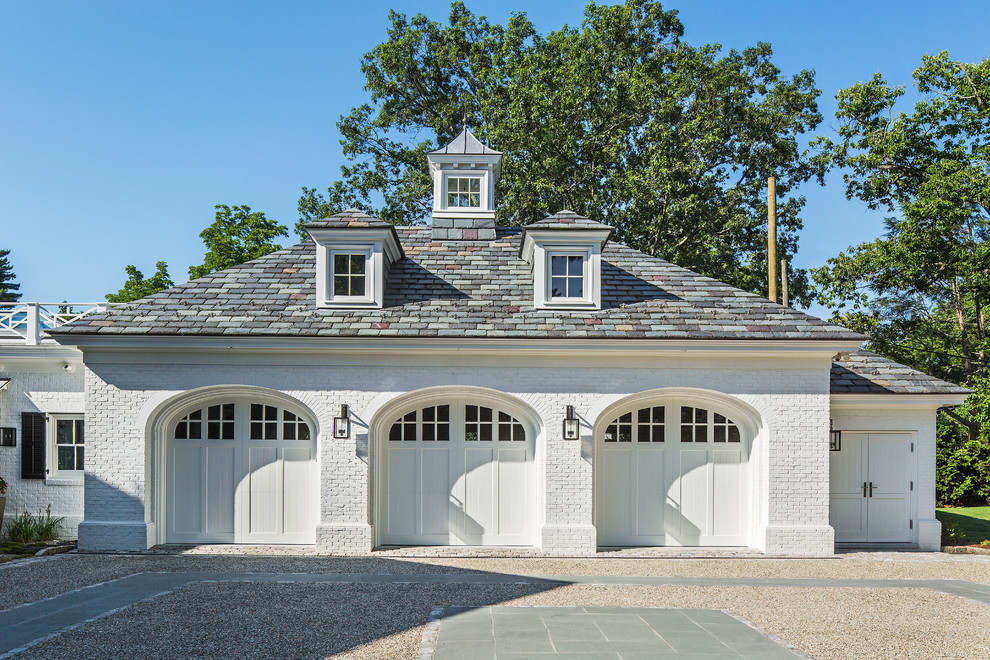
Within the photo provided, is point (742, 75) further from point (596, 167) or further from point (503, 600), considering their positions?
point (503, 600)

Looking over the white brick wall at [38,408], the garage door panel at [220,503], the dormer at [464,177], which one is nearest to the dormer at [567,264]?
the dormer at [464,177]

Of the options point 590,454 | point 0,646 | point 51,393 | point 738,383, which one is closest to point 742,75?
point 738,383

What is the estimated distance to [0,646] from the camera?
7.41m

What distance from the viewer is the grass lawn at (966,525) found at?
14.6 m

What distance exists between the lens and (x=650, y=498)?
1342 cm

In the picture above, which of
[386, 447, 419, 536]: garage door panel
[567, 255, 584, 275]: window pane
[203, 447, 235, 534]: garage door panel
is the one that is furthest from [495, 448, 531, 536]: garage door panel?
[203, 447, 235, 534]: garage door panel

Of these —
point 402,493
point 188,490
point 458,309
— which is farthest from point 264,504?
point 458,309

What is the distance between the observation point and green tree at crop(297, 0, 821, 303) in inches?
1057

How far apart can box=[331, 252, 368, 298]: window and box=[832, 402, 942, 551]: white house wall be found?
31.8ft

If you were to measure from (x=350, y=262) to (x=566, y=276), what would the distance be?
14.2ft

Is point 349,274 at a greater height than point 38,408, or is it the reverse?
point 349,274

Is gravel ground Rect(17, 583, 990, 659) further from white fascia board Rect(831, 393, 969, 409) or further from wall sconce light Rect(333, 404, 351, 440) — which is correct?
white fascia board Rect(831, 393, 969, 409)

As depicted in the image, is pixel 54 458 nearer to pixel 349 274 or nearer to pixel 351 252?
pixel 349 274

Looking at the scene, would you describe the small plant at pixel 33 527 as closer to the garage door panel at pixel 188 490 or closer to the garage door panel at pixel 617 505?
the garage door panel at pixel 188 490
